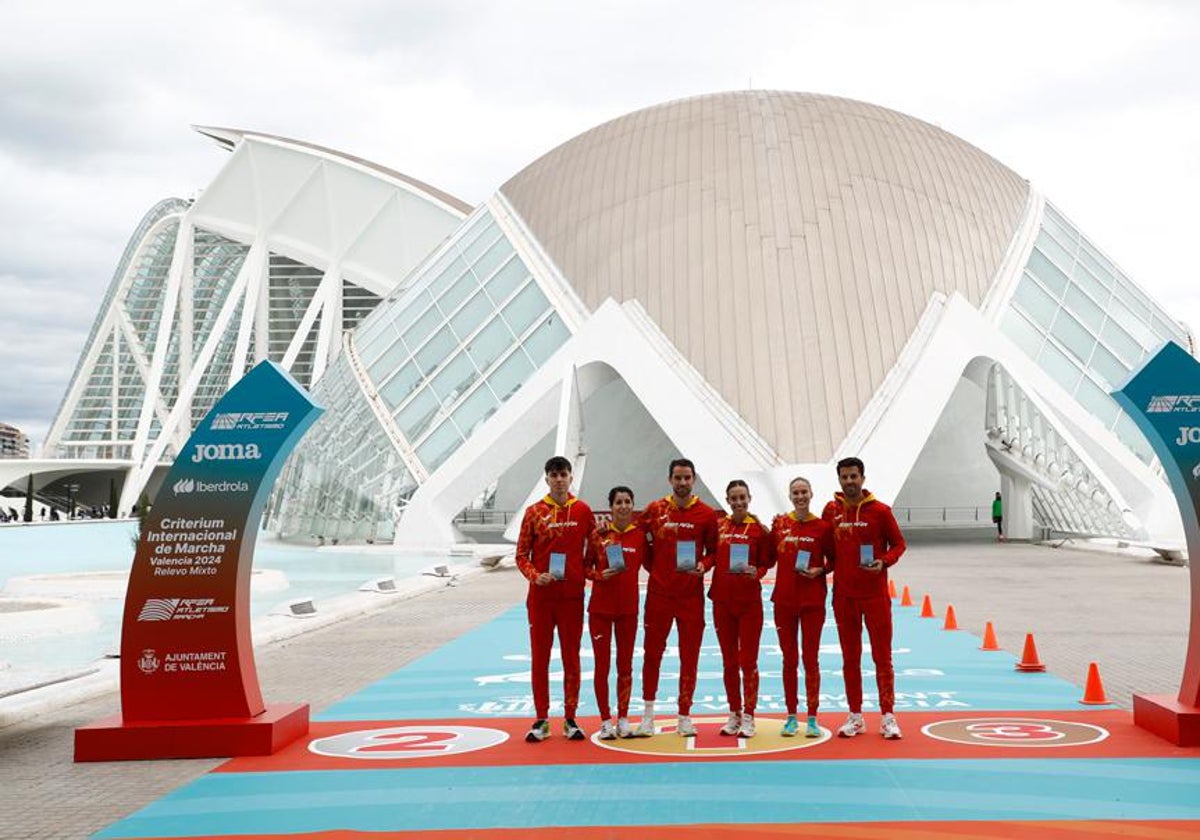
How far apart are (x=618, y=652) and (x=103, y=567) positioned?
22308 mm

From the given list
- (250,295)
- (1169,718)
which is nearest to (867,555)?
(1169,718)

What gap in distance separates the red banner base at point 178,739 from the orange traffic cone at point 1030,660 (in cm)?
608

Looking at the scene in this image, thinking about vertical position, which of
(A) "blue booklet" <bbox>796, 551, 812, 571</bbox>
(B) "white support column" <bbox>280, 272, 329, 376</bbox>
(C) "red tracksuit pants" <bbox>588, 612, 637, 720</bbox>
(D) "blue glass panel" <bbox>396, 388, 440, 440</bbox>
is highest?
(B) "white support column" <bbox>280, 272, 329, 376</bbox>

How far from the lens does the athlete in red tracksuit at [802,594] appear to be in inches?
279

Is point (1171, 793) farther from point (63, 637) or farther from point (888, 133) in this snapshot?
point (888, 133)

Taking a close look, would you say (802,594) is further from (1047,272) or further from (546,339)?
(1047,272)

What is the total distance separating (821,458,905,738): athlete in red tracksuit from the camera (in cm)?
701

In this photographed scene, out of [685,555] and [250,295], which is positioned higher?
[250,295]

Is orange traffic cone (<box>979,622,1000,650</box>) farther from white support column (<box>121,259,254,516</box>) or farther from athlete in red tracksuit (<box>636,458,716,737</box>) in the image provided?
white support column (<box>121,259,254,516</box>)

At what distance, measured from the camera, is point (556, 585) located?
22.8 feet

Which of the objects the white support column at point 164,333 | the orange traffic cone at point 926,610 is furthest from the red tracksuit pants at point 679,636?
the white support column at point 164,333

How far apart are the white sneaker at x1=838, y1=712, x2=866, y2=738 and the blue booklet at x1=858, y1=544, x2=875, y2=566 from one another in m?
0.97

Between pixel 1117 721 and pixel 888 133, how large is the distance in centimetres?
2697

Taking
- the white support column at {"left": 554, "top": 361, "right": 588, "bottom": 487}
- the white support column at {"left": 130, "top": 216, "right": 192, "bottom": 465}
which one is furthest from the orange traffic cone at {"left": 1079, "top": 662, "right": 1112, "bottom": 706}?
the white support column at {"left": 130, "top": 216, "right": 192, "bottom": 465}
